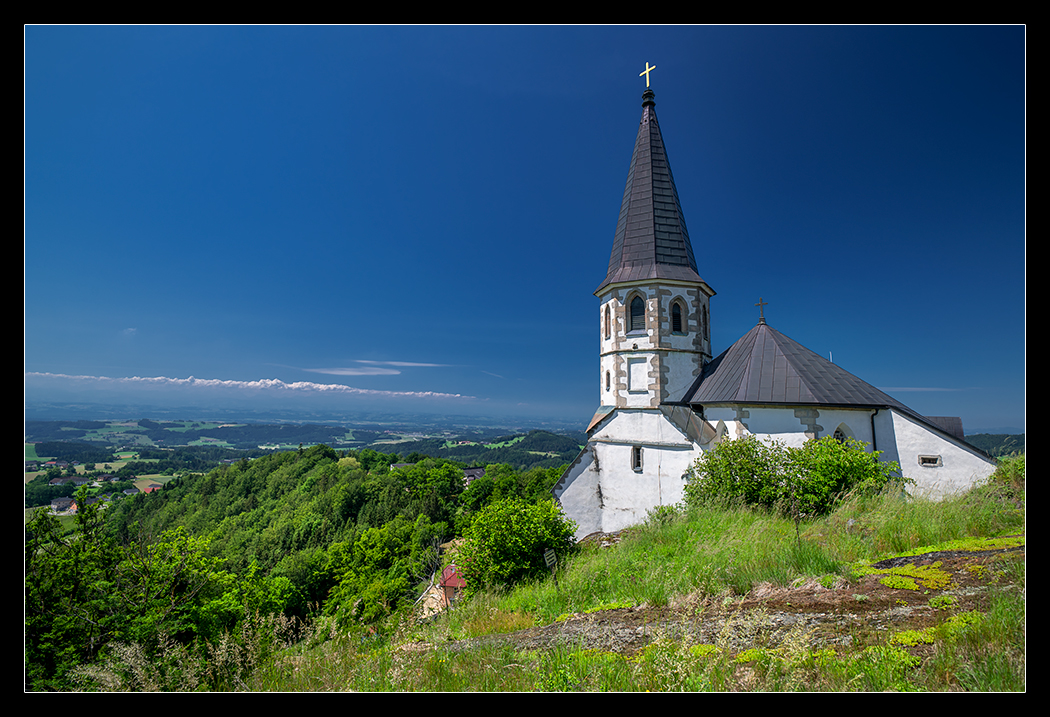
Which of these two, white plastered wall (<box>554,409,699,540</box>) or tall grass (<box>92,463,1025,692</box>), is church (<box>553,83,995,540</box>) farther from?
tall grass (<box>92,463,1025,692</box>)

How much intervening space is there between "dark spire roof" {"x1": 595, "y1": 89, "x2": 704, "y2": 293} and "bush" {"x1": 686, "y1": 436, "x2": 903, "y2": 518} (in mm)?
8135

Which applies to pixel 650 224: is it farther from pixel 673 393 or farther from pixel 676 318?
pixel 673 393

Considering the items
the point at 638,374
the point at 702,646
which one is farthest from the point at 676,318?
the point at 702,646

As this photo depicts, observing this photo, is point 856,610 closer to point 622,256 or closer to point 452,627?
point 452,627

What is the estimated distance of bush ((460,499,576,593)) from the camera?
9.63m

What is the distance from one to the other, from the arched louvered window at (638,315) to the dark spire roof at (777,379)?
10.5ft

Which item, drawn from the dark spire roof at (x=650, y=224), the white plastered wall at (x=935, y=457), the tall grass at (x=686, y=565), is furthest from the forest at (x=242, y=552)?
the white plastered wall at (x=935, y=457)

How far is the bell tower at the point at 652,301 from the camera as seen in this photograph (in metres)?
15.7

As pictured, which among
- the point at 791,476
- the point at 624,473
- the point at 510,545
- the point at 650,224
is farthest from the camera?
Answer: the point at 650,224

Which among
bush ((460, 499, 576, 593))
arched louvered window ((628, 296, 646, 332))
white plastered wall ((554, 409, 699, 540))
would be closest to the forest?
bush ((460, 499, 576, 593))

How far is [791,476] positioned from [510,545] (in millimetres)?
6739

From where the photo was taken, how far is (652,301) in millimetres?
15734

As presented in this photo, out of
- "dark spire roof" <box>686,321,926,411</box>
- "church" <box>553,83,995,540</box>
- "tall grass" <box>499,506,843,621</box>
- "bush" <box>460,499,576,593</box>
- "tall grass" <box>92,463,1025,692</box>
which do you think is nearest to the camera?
"tall grass" <box>92,463,1025,692</box>
